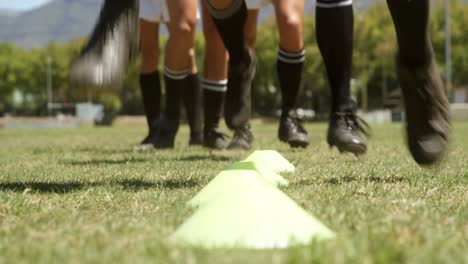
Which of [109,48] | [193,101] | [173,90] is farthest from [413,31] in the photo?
[193,101]

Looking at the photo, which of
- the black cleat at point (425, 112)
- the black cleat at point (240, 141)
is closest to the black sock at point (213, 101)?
the black cleat at point (240, 141)

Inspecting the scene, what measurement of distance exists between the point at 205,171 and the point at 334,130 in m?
0.68

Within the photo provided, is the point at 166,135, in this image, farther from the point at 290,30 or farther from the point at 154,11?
the point at 290,30

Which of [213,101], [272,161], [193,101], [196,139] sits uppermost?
[272,161]

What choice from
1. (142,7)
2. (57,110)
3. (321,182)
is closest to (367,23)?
(57,110)

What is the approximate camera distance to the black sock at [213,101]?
5664mm

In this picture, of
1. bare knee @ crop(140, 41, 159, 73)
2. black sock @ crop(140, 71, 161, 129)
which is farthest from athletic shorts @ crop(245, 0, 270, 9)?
black sock @ crop(140, 71, 161, 129)

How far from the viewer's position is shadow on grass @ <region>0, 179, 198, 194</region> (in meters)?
2.79

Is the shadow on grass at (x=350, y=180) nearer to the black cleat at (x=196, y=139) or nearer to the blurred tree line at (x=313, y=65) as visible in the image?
the black cleat at (x=196, y=139)

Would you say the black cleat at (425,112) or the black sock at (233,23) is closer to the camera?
the black cleat at (425,112)

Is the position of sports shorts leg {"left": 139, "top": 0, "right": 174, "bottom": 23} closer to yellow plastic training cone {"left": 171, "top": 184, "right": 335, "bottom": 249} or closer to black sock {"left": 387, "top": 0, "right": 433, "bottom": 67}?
black sock {"left": 387, "top": 0, "right": 433, "bottom": 67}

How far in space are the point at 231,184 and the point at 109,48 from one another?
0.92 m

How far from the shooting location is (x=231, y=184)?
1938mm

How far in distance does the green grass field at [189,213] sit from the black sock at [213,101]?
182 centimetres
